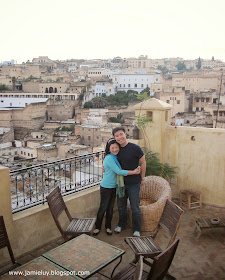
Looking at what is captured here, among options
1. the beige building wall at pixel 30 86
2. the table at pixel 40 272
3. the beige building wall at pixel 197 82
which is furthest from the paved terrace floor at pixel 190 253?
the beige building wall at pixel 30 86

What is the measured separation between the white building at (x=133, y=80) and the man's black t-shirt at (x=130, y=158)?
197ft

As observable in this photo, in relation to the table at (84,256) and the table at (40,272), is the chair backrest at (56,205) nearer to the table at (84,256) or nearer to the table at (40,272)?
the table at (84,256)

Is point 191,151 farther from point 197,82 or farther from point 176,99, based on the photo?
point 197,82

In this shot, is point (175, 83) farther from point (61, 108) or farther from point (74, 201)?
point (74, 201)

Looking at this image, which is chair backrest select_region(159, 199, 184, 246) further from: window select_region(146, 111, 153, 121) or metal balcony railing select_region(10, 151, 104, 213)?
window select_region(146, 111, 153, 121)

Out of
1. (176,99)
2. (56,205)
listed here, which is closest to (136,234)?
(56,205)

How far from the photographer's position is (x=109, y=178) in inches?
157

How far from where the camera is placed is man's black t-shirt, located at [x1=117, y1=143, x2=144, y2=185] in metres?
3.88

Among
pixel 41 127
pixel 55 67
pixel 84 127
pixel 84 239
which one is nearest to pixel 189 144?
pixel 84 239

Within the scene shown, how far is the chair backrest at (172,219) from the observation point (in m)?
3.22

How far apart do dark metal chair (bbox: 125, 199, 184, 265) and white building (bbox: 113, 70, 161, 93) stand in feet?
198

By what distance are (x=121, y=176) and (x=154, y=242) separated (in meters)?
0.93

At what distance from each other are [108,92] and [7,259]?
2175 inches

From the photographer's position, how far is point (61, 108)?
158ft
